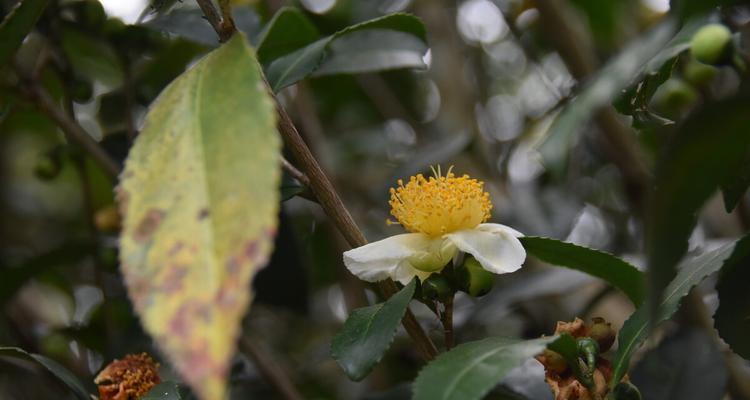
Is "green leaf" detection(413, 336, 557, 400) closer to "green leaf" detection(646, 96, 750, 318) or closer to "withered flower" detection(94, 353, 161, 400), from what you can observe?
"green leaf" detection(646, 96, 750, 318)

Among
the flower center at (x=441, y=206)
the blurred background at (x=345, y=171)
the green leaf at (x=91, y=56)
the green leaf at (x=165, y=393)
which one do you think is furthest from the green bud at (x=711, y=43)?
the green leaf at (x=91, y=56)

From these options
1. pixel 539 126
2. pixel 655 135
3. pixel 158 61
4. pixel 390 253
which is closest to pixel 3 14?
pixel 158 61

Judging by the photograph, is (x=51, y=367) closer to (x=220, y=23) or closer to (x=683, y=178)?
(x=220, y=23)

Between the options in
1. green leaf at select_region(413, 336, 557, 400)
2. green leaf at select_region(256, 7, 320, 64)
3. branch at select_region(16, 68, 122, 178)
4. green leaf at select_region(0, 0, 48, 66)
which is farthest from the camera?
branch at select_region(16, 68, 122, 178)

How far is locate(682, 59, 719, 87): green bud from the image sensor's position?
0.99 metres

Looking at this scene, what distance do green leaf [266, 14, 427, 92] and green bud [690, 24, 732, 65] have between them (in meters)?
0.27

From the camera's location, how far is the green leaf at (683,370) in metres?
0.78

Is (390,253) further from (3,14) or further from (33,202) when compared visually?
(33,202)

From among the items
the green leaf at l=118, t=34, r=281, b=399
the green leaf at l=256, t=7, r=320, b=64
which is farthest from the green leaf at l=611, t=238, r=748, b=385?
A: the green leaf at l=256, t=7, r=320, b=64

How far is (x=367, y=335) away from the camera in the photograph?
0.61 m

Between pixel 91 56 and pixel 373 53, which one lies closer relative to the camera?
pixel 373 53

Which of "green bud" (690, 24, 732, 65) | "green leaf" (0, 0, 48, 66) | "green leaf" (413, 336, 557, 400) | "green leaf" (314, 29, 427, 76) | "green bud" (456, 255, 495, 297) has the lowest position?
"green bud" (456, 255, 495, 297)

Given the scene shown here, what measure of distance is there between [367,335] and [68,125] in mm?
581

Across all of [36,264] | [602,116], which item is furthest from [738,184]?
[36,264]
